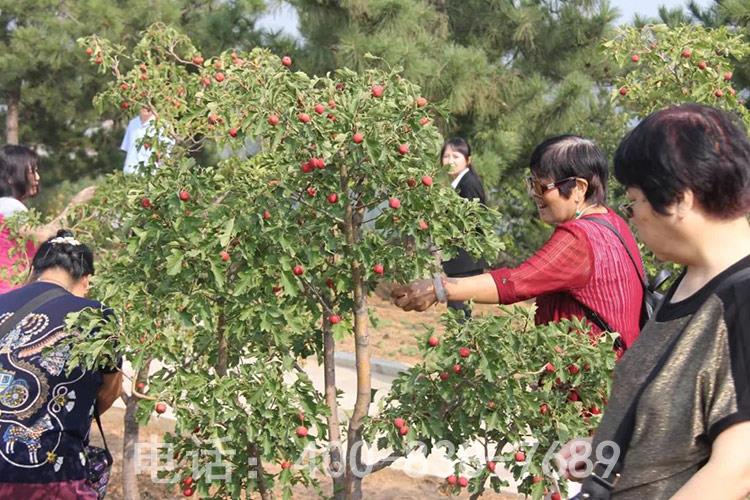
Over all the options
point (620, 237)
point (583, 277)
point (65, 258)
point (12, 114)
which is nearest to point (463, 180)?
point (65, 258)

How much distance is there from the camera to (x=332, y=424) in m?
3.28

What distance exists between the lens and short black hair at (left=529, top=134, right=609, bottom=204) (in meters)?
3.12

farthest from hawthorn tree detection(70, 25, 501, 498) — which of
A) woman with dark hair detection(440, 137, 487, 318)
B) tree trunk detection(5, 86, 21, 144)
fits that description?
tree trunk detection(5, 86, 21, 144)

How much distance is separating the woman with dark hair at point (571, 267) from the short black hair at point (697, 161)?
1115 millimetres

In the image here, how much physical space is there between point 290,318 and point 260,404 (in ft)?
0.87

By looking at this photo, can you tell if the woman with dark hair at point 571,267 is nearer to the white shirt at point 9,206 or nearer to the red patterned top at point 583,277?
the red patterned top at point 583,277

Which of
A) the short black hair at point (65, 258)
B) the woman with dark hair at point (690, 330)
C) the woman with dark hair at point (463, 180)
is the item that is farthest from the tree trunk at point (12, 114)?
the woman with dark hair at point (690, 330)

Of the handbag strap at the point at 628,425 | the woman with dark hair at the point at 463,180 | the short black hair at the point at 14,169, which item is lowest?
the handbag strap at the point at 628,425

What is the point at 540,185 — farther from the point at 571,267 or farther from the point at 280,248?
the point at 280,248

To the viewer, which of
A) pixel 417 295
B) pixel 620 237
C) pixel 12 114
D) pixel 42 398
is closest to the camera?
pixel 417 295

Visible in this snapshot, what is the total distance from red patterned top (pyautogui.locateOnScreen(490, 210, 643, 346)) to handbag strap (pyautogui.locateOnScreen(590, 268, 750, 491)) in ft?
3.40

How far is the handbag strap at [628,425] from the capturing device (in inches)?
67.5

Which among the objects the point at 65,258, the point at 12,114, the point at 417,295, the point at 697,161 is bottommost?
the point at 697,161

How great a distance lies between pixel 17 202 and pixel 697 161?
3.71m
